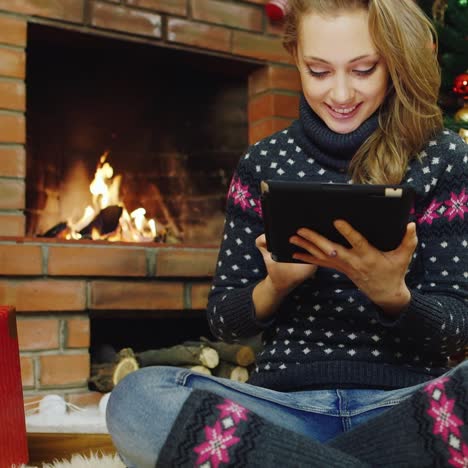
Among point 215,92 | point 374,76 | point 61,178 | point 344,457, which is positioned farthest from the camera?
point 215,92

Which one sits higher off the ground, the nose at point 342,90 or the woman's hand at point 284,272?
the nose at point 342,90

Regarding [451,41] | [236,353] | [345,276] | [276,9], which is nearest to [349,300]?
[345,276]

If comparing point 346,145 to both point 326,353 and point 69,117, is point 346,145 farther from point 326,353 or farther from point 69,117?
point 69,117

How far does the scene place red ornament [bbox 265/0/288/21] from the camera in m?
1.98

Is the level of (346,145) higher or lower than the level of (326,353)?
higher

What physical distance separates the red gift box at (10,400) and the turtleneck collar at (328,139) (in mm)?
539

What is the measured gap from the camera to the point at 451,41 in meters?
1.70

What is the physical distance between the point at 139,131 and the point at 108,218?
0.37m

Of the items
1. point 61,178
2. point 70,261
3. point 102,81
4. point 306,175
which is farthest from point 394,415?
point 102,81

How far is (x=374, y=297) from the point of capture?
0.92m

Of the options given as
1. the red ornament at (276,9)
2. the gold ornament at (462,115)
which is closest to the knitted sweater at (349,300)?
the gold ornament at (462,115)

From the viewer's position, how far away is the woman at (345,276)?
88 centimetres

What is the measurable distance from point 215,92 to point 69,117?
439mm

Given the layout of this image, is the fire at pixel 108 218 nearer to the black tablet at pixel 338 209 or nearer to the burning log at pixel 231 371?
the burning log at pixel 231 371
